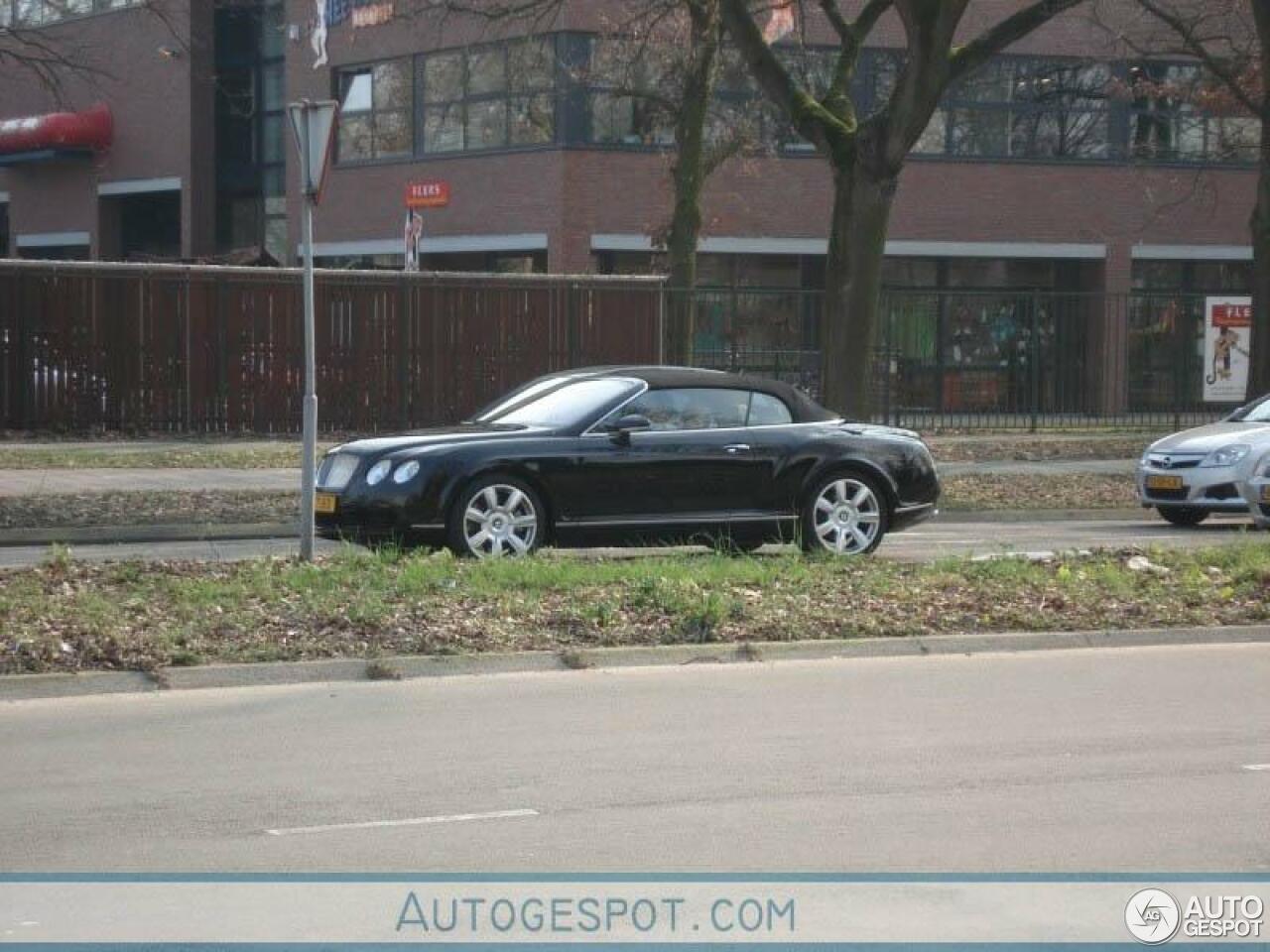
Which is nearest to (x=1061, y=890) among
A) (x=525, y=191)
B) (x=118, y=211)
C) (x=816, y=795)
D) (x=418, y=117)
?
(x=816, y=795)

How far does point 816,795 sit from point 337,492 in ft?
24.1

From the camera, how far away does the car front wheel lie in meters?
15.6

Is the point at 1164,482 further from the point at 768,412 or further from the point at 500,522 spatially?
the point at 500,522

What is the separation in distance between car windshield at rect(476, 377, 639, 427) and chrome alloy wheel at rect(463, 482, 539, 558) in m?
0.76

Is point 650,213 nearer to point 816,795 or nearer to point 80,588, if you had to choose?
point 80,588

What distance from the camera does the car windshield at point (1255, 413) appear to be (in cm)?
2023

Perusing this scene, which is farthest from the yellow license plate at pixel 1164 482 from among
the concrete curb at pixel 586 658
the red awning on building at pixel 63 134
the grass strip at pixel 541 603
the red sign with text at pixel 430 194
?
the red awning on building at pixel 63 134

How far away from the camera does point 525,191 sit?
37.7 metres

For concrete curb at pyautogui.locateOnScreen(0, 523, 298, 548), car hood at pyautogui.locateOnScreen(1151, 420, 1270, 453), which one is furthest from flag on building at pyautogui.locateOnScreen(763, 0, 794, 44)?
concrete curb at pyautogui.locateOnScreen(0, 523, 298, 548)

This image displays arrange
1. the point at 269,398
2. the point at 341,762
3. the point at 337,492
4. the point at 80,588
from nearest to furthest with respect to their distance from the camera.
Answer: the point at 341,762, the point at 80,588, the point at 337,492, the point at 269,398

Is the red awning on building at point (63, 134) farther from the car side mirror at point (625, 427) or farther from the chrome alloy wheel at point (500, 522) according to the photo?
the chrome alloy wheel at point (500, 522)

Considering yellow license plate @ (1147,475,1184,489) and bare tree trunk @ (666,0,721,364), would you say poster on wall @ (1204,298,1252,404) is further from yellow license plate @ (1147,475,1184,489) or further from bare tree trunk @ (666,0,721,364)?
yellow license plate @ (1147,475,1184,489)

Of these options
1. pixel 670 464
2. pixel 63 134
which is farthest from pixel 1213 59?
pixel 63 134

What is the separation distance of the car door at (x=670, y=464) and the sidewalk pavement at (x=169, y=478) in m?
7.05
